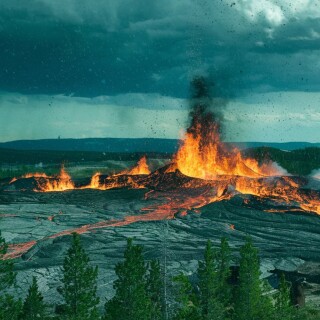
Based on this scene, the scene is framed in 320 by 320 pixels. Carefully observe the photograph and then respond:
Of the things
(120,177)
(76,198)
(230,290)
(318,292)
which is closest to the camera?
(230,290)

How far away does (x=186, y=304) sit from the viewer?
3091 cm

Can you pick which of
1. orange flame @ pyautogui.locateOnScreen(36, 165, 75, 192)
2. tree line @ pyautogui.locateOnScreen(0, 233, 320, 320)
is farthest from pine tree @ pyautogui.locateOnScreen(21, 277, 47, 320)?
orange flame @ pyautogui.locateOnScreen(36, 165, 75, 192)

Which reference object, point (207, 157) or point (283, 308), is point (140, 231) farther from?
point (207, 157)

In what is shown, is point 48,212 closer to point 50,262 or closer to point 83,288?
point 50,262

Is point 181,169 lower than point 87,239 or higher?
higher

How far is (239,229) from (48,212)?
28609 millimetres

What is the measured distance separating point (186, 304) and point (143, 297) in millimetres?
3287

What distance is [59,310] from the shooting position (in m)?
33.6

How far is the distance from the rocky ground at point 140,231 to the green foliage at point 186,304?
573cm

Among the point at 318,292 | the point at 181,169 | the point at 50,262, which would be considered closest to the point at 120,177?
the point at 181,169

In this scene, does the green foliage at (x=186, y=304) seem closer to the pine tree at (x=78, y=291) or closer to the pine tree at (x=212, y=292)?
the pine tree at (x=212, y=292)

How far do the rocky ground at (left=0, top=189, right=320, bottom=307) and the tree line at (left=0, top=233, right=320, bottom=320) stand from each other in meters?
4.79

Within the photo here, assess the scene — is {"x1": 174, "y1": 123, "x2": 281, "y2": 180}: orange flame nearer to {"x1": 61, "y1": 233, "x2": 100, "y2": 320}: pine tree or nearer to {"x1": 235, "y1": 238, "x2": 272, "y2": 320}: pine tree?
{"x1": 235, "y1": 238, "x2": 272, "y2": 320}: pine tree

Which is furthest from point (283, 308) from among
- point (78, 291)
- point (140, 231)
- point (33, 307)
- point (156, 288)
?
point (140, 231)
